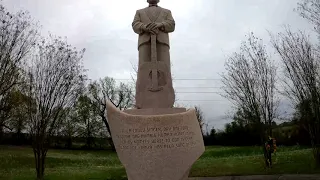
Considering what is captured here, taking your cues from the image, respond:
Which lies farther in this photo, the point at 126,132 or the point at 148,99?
the point at 148,99

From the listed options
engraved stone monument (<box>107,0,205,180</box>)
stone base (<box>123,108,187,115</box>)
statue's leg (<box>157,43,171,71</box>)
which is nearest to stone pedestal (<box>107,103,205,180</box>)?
engraved stone monument (<box>107,0,205,180</box>)

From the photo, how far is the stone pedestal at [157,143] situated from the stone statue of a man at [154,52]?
2.83ft

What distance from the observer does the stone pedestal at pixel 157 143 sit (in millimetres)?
8062

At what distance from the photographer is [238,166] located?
71.8ft

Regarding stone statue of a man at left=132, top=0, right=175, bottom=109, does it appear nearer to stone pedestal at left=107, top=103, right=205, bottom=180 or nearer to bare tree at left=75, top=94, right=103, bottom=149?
stone pedestal at left=107, top=103, right=205, bottom=180

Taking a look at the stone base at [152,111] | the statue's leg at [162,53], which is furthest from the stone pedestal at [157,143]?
the statue's leg at [162,53]

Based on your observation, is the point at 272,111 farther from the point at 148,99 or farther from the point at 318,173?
the point at 148,99

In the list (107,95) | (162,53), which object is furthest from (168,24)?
(107,95)

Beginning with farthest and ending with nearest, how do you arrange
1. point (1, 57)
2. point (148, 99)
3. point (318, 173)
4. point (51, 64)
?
point (51, 64), point (318, 173), point (1, 57), point (148, 99)

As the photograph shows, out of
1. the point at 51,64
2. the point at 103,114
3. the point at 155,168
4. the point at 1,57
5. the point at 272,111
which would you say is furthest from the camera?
the point at 103,114

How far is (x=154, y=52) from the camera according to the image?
944cm

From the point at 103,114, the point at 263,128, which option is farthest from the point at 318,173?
the point at 103,114

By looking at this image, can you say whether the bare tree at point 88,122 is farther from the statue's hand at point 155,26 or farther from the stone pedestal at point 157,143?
the stone pedestal at point 157,143

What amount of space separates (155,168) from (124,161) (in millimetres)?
756
